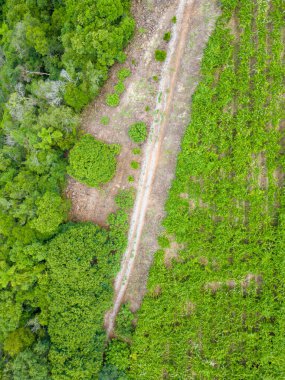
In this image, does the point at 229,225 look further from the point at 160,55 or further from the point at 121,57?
the point at 121,57

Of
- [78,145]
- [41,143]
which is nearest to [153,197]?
[78,145]

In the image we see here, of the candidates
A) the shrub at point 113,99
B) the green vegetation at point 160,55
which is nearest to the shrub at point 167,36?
the green vegetation at point 160,55

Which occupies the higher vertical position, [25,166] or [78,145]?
[78,145]

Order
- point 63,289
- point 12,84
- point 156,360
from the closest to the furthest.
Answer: point 63,289, point 156,360, point 12,84

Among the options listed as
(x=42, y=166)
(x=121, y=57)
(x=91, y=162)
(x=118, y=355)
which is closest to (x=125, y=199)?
(x=91, y=162)

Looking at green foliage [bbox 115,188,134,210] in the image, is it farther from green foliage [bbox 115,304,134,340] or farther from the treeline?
green foliage [bbox 115,304,134,340]

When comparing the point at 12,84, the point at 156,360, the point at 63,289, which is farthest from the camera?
the point at 12,84

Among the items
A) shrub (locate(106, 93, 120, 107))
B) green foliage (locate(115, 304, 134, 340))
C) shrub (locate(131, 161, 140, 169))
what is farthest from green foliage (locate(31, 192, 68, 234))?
green foliage (locate(115, 304, 134, 340))

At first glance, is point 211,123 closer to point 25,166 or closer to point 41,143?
point 41,143
